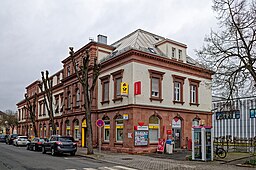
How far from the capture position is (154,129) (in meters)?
28.2

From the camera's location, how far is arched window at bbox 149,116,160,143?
27766 mm

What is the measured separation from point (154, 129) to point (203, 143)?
8.73m

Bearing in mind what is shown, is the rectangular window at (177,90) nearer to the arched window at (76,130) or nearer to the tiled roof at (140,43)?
the tiled roof at (140,43)

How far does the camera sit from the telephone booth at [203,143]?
19906mm

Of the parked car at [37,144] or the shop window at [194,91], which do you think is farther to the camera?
the shop window at [194,91]

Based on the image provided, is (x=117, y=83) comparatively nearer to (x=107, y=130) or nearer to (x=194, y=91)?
(x=107, y=130)

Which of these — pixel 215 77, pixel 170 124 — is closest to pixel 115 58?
pixel 170 124

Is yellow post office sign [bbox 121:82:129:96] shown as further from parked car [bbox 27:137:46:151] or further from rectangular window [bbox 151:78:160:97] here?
parked car [bbox 27:137:46:151]

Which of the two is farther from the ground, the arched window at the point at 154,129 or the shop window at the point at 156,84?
the shop window at the point at 156,84

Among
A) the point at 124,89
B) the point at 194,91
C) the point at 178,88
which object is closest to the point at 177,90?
the point at 178,88

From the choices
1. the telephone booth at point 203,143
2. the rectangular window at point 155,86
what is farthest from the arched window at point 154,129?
the telephone booth at point 203,143

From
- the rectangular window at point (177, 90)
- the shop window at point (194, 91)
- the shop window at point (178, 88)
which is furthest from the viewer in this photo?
the shop window at point (194, 91)

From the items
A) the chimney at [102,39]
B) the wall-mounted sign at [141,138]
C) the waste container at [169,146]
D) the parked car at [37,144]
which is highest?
the chimney at [102,39]

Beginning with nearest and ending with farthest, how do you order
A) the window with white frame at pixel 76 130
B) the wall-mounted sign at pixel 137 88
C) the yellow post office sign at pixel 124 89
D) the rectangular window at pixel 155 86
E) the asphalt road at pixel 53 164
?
1. the asphalt road at pixel 53 164
2. the wall-mounted sign at pixel 137 88
3. the yellow post office sign at pixel 124 89
4. the rectangular window at pixel 155 86
5. the window with white frame at pixel 76 130
